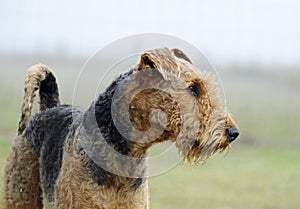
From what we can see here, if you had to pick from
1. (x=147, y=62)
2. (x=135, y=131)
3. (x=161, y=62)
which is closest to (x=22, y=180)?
(x=135, y=131)

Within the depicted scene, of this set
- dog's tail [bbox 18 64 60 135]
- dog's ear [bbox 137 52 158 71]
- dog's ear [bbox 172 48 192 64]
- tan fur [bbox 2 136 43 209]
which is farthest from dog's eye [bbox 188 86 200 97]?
dog's tail [bbox 18 64 60 135]

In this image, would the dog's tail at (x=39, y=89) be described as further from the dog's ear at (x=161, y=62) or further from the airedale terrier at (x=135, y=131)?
the dog's ear at (x=161, y=62)

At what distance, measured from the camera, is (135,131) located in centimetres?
517

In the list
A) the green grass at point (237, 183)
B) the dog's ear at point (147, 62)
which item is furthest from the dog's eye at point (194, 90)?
the green grass at point (237, 183)

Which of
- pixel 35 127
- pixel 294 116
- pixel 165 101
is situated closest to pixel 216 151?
pixel 165 101

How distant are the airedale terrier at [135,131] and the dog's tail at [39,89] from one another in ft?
2.77

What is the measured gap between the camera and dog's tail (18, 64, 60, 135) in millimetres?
6387

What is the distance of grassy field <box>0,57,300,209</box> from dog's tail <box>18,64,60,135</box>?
2.54 feet

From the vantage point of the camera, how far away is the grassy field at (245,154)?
11.7 meters

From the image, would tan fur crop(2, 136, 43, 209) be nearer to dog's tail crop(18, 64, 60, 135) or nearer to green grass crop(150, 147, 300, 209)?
dog's tail crop(18, 64, 60, 135)

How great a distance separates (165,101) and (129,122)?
36cm

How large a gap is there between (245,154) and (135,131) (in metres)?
13.2

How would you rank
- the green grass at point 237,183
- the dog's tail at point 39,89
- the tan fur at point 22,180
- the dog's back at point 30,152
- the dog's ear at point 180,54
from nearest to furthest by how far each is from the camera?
the dog's ear at point 180,54
the dog's back at point 30,152
the tan fur at point 22,180
the dog's tail at point 39,89
the green grass at point 237,183

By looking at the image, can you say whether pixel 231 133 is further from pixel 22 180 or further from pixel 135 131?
pixel 22 180
